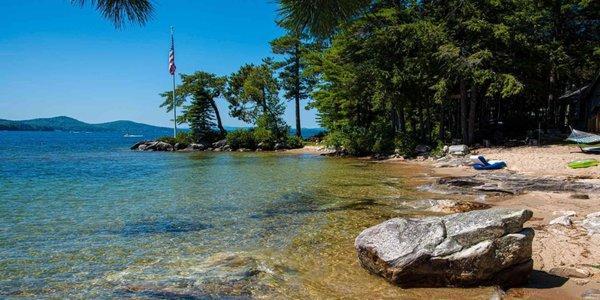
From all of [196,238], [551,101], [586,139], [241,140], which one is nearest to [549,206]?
[196,238]

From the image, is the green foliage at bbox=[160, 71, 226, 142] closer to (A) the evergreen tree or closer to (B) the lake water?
(A) the evergreen tree

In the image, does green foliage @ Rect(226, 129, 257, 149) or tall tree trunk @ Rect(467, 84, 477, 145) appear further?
green foliage @ Rect(226, 129, 257, 149)

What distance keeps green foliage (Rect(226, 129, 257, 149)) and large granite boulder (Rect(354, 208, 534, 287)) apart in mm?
41314

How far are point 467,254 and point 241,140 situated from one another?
1664 inches

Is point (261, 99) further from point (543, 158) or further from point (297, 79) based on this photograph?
point (543, 158)

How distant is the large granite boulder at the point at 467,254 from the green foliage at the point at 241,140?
136 ft

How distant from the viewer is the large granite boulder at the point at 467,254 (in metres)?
6.08

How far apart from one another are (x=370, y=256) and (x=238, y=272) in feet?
7.41

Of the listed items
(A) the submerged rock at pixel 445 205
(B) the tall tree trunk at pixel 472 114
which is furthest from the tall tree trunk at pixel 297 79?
(A) the submerged rock at pixel 445 205

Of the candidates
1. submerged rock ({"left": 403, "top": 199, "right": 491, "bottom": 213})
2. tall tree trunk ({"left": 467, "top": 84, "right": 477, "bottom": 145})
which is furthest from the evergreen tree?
submerged rock ({"left": 403, "top": 199, "right": 491, "bottom": 213})

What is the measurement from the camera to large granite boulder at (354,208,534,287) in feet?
20.0

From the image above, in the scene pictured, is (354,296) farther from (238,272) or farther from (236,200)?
(236,200)

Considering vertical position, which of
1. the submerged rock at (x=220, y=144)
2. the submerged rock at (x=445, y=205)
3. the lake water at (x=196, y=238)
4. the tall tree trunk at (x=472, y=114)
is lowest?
the lake water at (x=196, y=238)

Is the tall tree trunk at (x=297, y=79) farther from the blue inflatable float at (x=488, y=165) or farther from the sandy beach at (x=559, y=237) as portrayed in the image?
the sandy beach at (x=559, y=237)
